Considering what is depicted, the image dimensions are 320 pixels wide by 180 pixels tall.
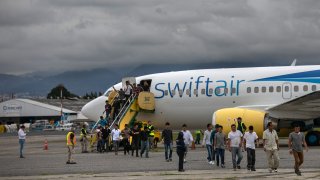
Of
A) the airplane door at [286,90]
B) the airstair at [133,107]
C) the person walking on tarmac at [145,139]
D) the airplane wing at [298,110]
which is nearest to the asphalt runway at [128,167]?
the person walking on tarmac at [145,139]

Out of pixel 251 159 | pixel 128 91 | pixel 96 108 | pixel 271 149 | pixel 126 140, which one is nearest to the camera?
pixel 271 149

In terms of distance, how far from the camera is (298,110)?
1189 inches

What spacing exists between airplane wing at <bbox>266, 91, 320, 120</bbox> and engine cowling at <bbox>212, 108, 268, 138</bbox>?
3.77 ft

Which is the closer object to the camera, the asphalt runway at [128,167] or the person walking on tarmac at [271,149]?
the person walking on tarmac at [271,149]

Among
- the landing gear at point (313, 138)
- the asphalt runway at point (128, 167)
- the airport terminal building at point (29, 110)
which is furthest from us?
the airport terminal building at point (29, 110)

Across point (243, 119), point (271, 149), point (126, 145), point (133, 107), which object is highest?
point (133, 107)

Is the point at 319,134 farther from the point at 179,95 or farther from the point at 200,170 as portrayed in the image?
the point at 200,170

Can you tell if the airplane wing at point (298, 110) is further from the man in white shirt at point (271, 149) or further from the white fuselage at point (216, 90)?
the man in white shirt at point (271, 149)

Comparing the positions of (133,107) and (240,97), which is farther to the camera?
(133,107)

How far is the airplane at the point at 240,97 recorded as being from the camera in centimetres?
2936

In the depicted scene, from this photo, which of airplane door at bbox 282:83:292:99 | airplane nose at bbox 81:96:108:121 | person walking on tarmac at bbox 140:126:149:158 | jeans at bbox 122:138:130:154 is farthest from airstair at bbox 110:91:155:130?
airplane door at bbox 282:83:292:99

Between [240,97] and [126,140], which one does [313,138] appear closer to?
[240,97]

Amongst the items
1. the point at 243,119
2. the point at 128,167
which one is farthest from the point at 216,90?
the point at 128,167

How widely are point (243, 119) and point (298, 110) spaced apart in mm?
Result: 3495
